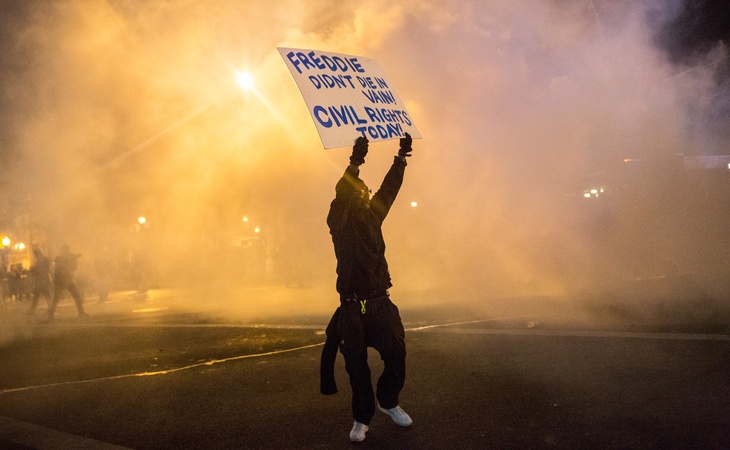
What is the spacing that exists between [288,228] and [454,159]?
7795 mm

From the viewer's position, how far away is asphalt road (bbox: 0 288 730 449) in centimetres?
375

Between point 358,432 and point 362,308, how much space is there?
0.68 meters

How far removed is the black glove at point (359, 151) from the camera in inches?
156

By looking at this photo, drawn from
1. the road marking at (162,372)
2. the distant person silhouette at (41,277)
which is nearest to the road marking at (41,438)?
the road marking at (162,372)

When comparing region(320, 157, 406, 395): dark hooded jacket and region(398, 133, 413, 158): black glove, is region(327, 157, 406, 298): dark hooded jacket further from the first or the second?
region(398, 133, 413, 158): black glove

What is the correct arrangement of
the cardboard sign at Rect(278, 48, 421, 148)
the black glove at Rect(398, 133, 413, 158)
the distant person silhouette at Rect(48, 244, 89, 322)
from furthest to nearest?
1. the distant person silhouette at Rect(48, 244, 89, 322)
2. the black glove at Rect(398, 133, 413, 158)
3. the cardboard sign at Rect(278, 48, 421, 148)

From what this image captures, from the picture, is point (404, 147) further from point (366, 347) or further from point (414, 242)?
point (414, 242)

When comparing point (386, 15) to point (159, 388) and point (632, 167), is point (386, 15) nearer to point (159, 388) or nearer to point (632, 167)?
point (632, 167)

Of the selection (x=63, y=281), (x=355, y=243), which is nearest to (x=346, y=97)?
(x=355, y=243)

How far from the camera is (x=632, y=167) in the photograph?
13391 millimetres

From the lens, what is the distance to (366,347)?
3.78m

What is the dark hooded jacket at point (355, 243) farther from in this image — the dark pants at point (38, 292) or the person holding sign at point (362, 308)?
the dark pants at point (38, 292)

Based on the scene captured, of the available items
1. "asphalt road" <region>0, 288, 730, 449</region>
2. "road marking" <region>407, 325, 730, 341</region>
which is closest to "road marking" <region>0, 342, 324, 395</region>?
"asphalt road" <region>0, 288, 730, 449</region>

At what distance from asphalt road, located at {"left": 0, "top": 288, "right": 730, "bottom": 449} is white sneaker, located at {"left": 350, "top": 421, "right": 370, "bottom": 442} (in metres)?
0.07
